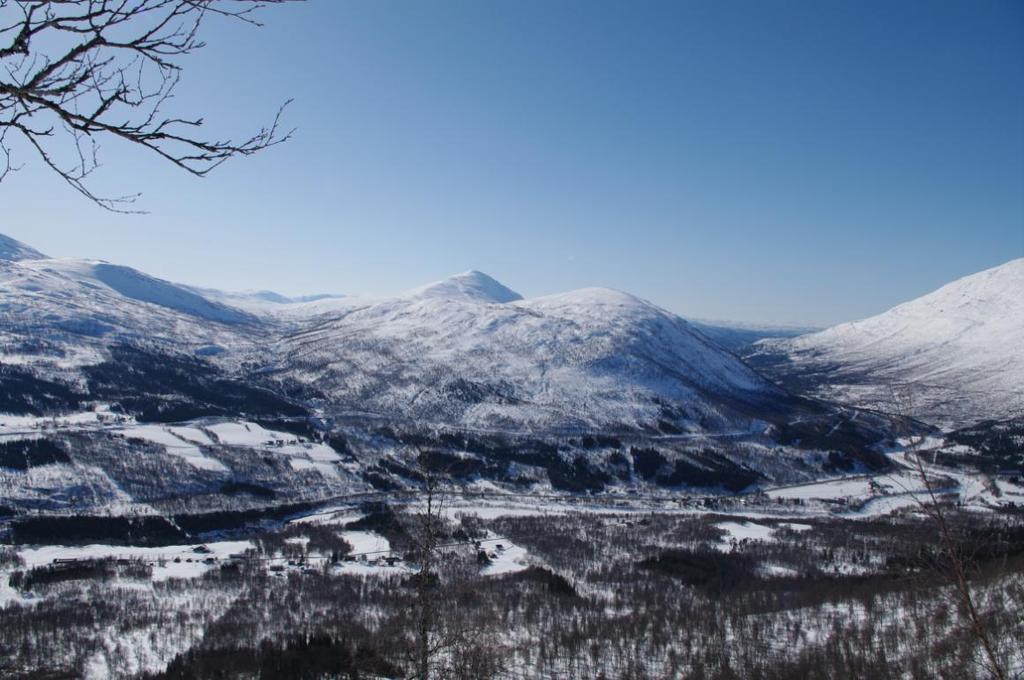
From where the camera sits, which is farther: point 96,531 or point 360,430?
point 360,430

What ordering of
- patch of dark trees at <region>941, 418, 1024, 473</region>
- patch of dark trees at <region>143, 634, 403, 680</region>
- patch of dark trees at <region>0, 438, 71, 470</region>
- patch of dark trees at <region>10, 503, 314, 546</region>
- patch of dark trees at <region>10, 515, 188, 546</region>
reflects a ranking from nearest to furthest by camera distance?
patch of dark trees at <region>143, 634, 403, 680</region> < patch of dark trees at <region>10, 515, 188, 546</region> < patch of dark trees at <region>10, 503, 314, 546</region> < patch of dark trees at <region>0, 438, 71, 470</region> < patch of dark trees at <region>941, 418, 1024, 473</region>

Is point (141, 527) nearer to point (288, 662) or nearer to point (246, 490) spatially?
point (246, 490)

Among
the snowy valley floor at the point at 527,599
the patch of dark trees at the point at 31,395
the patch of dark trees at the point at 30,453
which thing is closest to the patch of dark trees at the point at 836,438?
the snowy valley floor at the point at 527,599

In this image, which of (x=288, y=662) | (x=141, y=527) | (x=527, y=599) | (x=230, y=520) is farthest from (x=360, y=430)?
(x=288, y=662)

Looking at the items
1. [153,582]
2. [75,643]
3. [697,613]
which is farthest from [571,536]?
[75,643]

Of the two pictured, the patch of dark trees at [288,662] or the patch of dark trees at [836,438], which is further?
the patch of dark trees at [836,438]

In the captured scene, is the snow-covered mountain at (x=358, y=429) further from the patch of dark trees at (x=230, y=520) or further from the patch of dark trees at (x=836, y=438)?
the patch of dark trees at (x=230, y=520)

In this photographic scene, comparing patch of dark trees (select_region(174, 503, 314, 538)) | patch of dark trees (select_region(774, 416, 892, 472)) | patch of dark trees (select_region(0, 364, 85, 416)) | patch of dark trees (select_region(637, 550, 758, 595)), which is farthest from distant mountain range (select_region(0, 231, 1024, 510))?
patch of dark trees (select_region(637, 550, 758, 595))

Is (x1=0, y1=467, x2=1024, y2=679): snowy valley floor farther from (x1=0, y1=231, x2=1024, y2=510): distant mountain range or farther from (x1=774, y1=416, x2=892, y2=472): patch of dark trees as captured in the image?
(x1=774, y1=416, x2=892, y2=472): patch of dark trees
